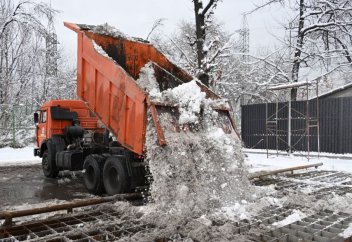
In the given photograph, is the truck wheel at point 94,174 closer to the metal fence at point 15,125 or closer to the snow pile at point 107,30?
the snow pile at point 107,30

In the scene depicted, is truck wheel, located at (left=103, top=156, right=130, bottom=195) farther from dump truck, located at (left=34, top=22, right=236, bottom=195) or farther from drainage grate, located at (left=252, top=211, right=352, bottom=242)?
drainage grate, located at (left=252, top=211, right=352, bottom=242)

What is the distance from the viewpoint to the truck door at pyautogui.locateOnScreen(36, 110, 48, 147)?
11555mm

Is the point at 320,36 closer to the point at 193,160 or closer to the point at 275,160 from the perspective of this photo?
the point at 275,160

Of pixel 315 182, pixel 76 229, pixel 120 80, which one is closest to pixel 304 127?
pixel 315 182

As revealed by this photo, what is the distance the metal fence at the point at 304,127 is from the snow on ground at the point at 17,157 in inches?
425

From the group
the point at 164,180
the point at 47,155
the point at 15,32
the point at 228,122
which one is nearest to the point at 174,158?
the point at 164,180

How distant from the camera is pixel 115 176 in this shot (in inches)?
314

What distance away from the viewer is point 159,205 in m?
6.12

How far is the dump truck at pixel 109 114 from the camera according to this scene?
23.2 ft

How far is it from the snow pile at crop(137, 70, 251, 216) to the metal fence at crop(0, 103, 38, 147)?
15.8 metres

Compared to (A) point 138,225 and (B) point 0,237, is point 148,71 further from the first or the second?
(B) point 0,237

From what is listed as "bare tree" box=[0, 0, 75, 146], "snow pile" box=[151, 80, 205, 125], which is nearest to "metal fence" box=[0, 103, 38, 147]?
"bare tree" box=[0, 0, 75, 146]

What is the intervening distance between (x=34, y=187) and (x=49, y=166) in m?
1.23

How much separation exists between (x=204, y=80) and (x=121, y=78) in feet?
32.4
